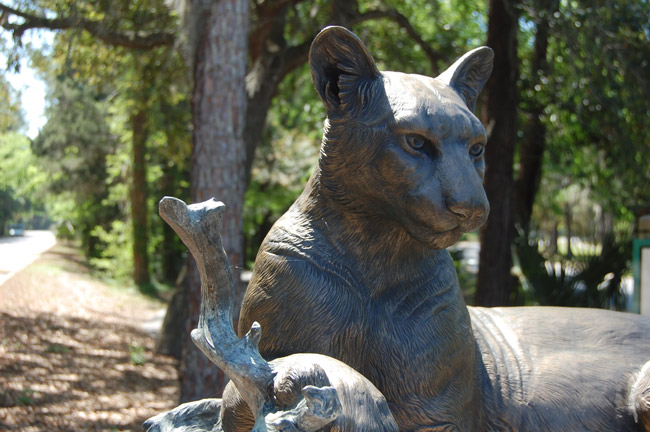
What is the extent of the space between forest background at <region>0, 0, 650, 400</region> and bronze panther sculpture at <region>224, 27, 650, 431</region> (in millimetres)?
3869

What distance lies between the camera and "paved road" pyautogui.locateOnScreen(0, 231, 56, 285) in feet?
24.4

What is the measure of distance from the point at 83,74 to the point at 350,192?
8.75 m

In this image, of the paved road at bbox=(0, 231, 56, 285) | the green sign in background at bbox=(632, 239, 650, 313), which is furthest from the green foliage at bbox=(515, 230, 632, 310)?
the paved road at bbox=(0, 231, 56, 285)

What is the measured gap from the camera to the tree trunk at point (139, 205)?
1457 centimetres

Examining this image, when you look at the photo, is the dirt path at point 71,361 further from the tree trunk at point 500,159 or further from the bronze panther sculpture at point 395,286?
the bronze panther sculpture at point 395,286

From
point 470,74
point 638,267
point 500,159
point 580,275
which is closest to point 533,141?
point 580,275

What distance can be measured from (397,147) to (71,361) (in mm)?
8907

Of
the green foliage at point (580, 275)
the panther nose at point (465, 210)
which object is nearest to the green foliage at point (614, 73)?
the green foliage at point (580, 275)

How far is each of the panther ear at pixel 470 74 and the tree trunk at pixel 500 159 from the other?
5664 mm

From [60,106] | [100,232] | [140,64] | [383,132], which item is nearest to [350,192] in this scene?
[383,132]

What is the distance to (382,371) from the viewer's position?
1.77 m

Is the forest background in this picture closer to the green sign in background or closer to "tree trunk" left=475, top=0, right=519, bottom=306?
"tree trunk" left=475, top=0, right=519, bottom=306

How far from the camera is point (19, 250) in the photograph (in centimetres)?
798

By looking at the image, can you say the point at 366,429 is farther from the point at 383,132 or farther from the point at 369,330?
the point at 383,132
